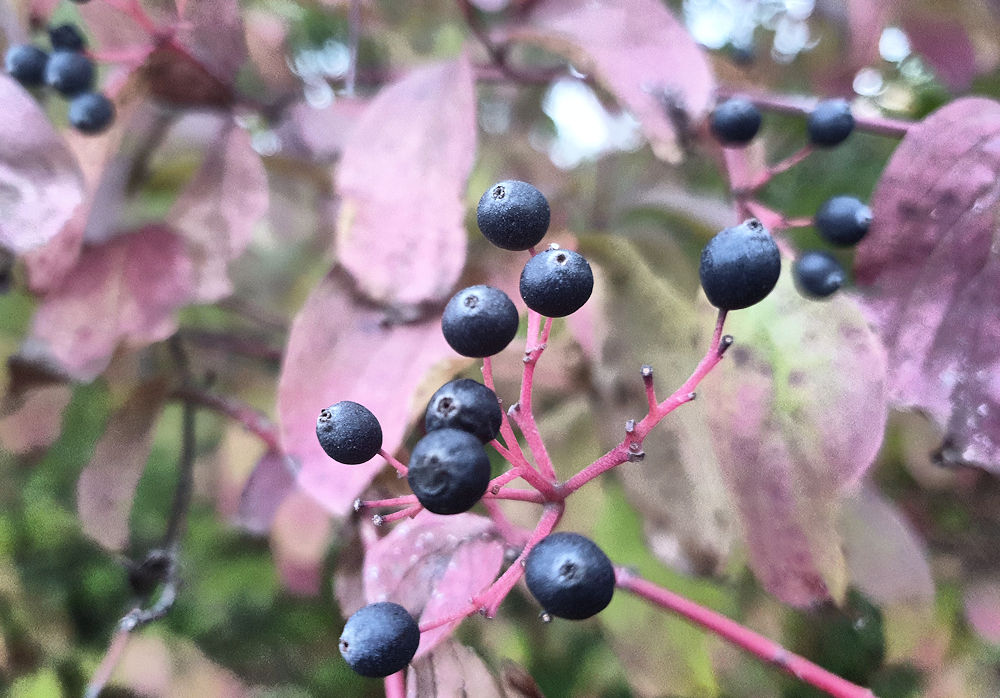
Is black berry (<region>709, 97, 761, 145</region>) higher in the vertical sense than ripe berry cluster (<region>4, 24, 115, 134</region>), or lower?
lower

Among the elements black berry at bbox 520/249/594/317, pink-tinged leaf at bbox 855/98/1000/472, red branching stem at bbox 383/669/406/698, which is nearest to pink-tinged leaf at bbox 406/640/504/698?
red branching stem at bbox 383/669/406/698

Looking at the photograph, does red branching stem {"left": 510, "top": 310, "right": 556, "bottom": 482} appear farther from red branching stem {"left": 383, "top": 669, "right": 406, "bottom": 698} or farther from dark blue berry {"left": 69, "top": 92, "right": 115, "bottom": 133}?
dark blue berry {"left": 69, "top": 92, "right": 115, "bottom": 133}

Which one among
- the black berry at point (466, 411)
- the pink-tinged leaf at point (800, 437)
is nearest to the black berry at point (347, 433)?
the black berry at point (466, 411)

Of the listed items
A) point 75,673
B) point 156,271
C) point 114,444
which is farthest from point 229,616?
point 156,271

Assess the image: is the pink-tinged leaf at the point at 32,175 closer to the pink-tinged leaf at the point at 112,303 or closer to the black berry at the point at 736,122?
the pink-tinged leaf at the point at 112,303

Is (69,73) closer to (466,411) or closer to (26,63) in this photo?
(26,63)
